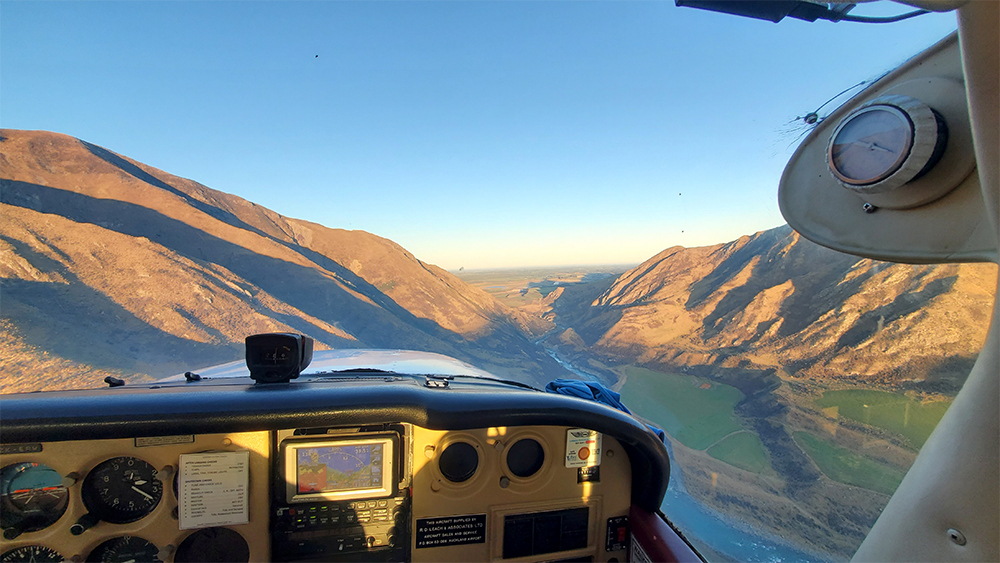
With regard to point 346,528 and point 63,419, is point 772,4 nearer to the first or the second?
point 346,528

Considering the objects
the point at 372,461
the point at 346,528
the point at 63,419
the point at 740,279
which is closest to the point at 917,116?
the point at 372,461

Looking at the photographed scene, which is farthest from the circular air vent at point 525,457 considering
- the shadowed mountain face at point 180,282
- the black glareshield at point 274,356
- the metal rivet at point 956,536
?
the shadowed mountain face at point 180,282

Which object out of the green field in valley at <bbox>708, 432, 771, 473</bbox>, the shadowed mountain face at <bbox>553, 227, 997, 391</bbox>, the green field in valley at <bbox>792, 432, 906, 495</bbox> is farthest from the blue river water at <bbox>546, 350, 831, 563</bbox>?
the shadowed mountain face at <bbox>553, 227, 997, 391</bbox>

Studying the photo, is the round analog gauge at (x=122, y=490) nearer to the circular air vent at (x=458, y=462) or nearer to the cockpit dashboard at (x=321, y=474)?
the cockpit dashboard at (x=321, y=474)

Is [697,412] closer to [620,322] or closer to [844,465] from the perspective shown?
[844,465]

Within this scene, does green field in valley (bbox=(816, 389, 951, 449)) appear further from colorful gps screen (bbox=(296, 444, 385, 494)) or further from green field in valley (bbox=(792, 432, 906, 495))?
colorful gps screen (bbox=(296, 444, 385, 494))

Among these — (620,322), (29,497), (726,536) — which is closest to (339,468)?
(29,497)
